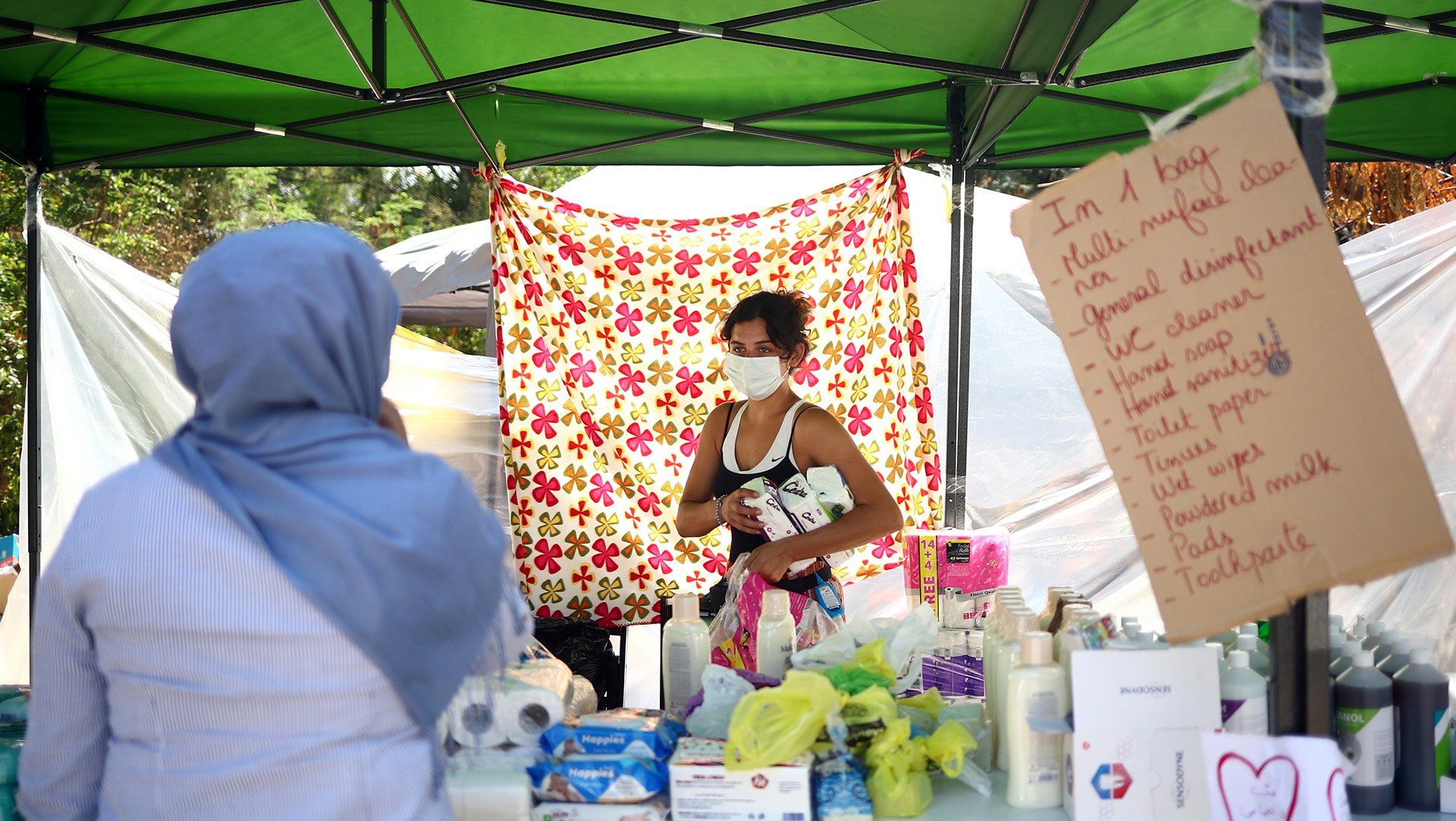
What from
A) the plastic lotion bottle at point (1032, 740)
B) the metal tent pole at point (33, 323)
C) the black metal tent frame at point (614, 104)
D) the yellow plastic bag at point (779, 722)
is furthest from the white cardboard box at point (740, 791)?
the metal tent pole at point (33, 323)

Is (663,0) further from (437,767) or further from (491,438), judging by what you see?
(437,767)

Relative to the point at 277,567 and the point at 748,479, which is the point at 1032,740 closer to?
the point at 277,567

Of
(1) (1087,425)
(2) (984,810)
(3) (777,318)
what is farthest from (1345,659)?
(1) (1087,425)

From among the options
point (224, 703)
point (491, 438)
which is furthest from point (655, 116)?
point (224, 703)

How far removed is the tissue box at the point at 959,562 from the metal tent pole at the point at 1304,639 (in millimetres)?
1771

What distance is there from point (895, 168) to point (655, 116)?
985 millimetres

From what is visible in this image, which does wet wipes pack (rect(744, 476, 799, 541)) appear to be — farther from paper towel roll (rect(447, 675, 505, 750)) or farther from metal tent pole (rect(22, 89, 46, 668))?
metal tent pole (rect(22, 89, 46, 668))

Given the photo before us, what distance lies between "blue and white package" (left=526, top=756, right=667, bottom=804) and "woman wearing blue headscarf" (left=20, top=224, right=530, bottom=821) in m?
0.57

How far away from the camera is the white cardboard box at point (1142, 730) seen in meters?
1.82

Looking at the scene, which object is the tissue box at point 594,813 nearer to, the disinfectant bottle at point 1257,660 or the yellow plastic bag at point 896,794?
the yellow plastic bag at point 896,794

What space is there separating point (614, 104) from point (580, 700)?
105 inches

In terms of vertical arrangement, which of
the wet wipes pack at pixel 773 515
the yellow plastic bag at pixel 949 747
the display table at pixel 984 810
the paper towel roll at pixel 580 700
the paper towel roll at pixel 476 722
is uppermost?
the wet wipes pack at pixel 773 515

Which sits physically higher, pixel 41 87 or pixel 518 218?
pixel 41 87

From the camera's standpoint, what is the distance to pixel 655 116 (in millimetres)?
4430
